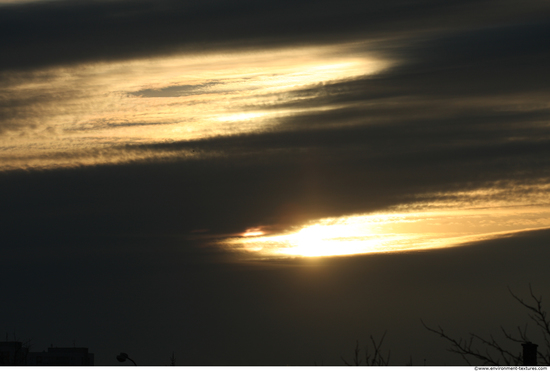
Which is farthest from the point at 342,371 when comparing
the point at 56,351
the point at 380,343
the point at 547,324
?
the point at 56,351

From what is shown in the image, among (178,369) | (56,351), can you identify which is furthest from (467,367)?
(56,351)

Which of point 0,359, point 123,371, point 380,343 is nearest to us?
point 123,371

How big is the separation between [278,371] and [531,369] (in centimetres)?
505

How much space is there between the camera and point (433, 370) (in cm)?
1239

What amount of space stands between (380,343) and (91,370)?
961 centimetres

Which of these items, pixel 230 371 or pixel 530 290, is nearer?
pixel 230 371

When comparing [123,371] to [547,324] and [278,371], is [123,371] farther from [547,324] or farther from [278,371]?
[547,324]

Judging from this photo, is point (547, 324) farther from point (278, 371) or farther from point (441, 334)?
point (278, 371)

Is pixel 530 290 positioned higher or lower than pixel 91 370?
higher

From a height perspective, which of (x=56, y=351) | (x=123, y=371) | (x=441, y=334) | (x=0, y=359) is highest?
(x=56, y=351)

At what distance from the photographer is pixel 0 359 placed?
38844 mm

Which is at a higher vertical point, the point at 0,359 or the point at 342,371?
the point at 0,359

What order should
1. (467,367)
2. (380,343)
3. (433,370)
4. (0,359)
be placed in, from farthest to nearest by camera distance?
(0,359) < (380,343) < (467,367) < (433,370)

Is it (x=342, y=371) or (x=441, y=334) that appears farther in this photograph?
(x=441, y=334)
